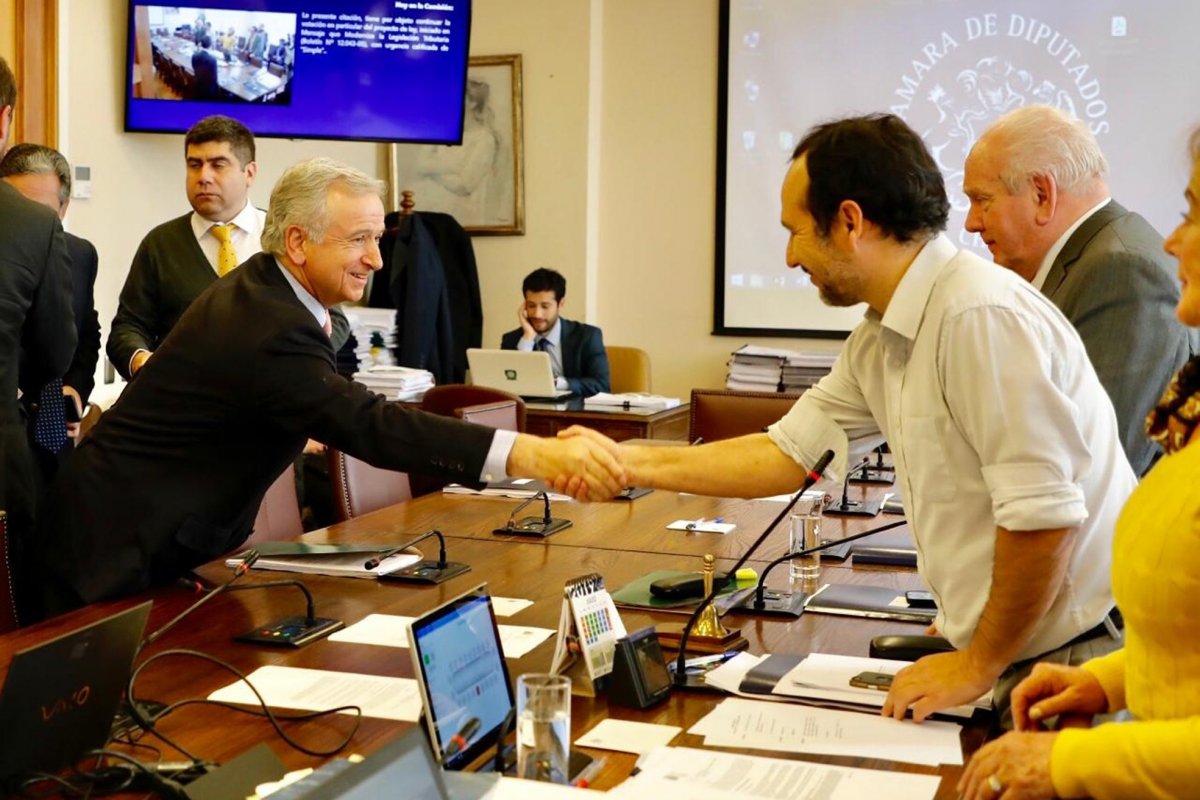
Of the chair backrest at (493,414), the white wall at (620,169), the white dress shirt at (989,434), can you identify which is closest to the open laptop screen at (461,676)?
the white dress shirt at (989,434)

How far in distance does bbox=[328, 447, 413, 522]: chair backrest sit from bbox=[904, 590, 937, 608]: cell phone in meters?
1.52

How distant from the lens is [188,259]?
4.50 meters

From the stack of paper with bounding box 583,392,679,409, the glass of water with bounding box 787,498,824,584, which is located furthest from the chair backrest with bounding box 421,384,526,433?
the glass of water with bounding box 787,498,824,584

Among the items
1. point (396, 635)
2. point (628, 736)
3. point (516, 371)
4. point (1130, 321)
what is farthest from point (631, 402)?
point (628, 736)

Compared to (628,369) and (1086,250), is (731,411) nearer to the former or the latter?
(1086,250)

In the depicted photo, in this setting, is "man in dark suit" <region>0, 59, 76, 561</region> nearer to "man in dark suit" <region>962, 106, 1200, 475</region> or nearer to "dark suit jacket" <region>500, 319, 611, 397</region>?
"man in dark suit" <region>962, 106, 1200, 475</region>

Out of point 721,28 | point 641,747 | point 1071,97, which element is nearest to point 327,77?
point 721,28

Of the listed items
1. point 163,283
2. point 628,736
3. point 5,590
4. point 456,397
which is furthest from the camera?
point 456,397

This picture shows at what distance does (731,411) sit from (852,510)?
1.17 metres

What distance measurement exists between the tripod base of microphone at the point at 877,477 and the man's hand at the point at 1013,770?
2.56m

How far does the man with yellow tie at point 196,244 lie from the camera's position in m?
4.46

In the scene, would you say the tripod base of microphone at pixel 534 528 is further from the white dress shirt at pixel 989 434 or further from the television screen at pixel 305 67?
the television screen at pixel 305 67

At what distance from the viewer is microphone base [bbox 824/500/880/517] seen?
11.4 ft

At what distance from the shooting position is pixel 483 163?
716cm
